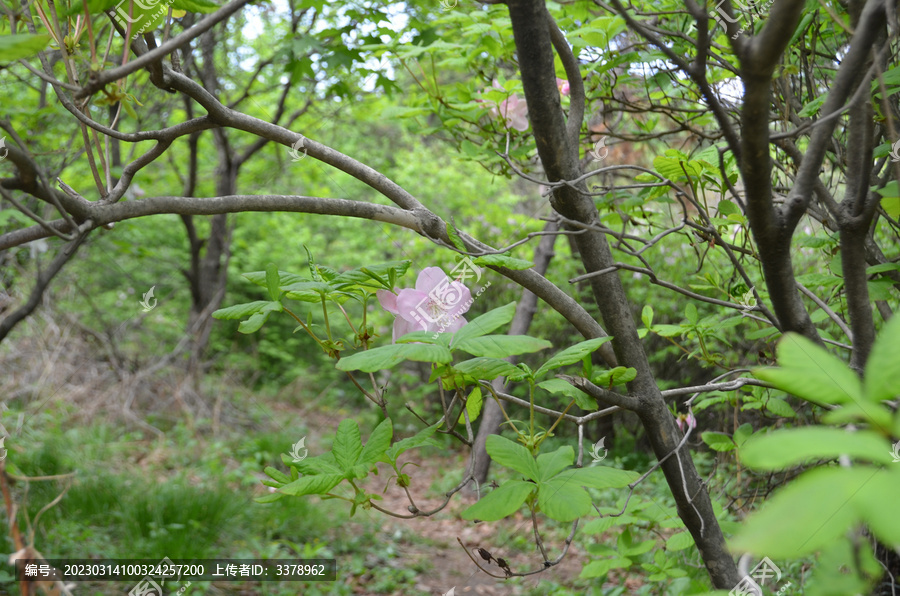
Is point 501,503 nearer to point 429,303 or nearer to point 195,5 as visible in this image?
point 429,303

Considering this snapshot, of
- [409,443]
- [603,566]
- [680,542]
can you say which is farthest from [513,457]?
[603,566]

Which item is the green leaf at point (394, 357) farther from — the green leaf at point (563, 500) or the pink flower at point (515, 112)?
the pink flower at point (515, 112)

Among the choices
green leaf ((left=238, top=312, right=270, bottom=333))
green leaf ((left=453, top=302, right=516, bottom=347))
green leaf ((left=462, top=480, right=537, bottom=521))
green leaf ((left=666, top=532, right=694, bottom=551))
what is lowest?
green leaf ((left=666, top=532, right=694, bottom=551))

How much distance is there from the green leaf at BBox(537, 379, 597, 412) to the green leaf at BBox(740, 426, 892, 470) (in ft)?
1.49

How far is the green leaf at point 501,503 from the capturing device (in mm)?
682

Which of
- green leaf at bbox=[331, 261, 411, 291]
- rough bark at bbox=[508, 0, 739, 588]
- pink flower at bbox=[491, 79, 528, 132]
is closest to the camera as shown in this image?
green leaf at bbox=[331, 261, 411, 291]

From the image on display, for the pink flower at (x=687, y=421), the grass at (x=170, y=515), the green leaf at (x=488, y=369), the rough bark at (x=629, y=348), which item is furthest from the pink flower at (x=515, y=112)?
the grass at (x=170, y=515)

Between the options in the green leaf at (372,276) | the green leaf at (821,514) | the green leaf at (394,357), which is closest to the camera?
the green leaf at (821,514)

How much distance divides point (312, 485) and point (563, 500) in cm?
32

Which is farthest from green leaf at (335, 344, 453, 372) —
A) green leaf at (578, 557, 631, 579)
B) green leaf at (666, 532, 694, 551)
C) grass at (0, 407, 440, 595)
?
grass at (0, 407, 440, 595)

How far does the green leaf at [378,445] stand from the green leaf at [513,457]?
5.9 inches

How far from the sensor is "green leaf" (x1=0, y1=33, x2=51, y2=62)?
1.55ft

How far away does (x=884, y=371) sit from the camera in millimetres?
376

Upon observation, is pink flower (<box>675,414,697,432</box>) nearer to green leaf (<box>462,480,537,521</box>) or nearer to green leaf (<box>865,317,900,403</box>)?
green leaf (<box>462,480,537,521</box>)
